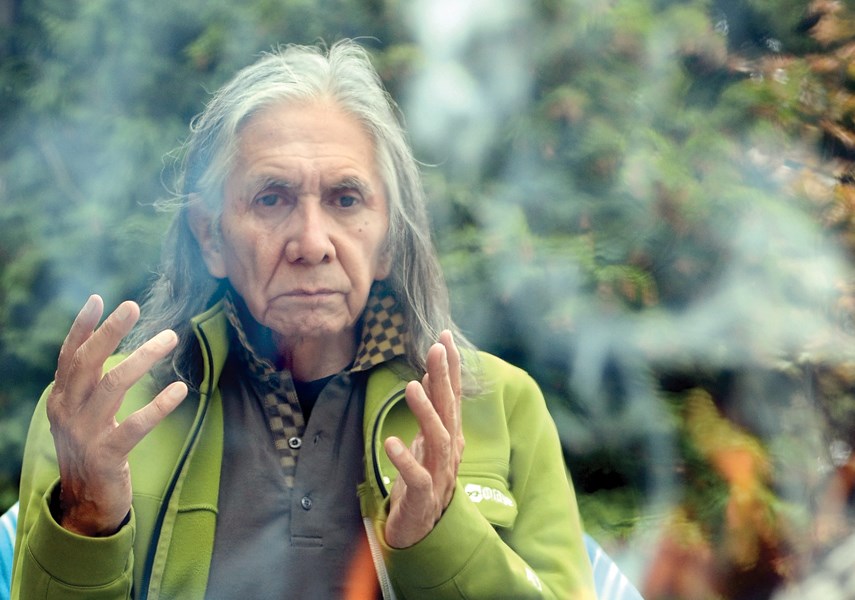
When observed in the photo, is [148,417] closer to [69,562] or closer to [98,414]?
[98,414]

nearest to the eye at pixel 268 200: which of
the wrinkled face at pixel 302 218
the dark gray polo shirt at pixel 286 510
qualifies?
the wrinkled face at pixel 302 218

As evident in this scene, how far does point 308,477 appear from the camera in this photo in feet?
3.34

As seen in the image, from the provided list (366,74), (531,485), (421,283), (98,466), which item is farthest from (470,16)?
(98,466)

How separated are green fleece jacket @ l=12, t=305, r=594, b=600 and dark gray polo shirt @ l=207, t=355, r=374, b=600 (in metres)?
0.02

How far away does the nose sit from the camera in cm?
98

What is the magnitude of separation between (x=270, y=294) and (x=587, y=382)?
0.43m

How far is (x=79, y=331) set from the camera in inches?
31.4

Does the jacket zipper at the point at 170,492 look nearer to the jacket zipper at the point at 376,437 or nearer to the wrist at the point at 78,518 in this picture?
the wrist at the point at 78,518

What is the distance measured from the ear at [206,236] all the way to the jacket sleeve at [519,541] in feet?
1.17

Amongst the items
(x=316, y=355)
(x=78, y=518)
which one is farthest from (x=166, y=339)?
(x=316, y=355)

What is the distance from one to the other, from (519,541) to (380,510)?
0.20m

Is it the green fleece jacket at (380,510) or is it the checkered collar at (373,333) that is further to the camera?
the checkered collar at (373,333)

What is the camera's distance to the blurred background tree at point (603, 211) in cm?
111

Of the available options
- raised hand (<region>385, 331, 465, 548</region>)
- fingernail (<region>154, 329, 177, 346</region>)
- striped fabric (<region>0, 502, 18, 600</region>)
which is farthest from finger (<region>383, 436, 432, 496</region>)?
striped fabric (<region>0, 502, 18, 600</region>)
